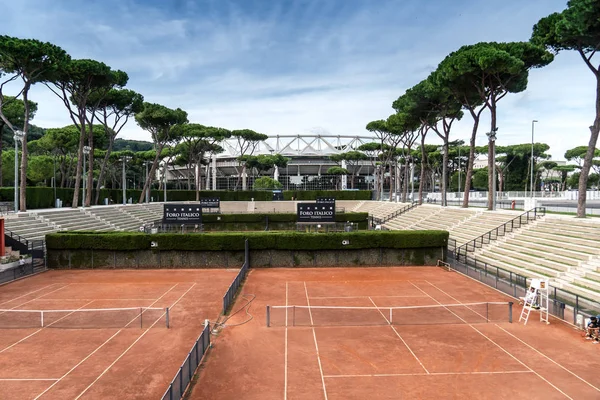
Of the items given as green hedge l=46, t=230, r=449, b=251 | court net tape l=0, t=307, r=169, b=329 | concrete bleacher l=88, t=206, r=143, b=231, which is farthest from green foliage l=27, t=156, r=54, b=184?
court net tape l=0, t=307, r=169, b=329

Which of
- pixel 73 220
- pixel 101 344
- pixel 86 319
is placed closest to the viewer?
pixel 101 344

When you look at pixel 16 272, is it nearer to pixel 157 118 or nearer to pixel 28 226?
pixel 28 226

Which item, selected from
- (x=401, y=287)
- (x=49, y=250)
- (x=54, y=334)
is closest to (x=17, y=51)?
Answer: (x=49, y=250)

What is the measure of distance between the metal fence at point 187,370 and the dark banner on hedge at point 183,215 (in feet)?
76.9

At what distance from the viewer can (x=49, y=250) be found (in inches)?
1051

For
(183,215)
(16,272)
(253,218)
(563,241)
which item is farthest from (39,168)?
(563,241)

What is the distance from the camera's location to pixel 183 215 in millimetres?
34938

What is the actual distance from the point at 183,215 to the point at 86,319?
20.2m

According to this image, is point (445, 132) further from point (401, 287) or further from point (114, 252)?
point (114, 252)

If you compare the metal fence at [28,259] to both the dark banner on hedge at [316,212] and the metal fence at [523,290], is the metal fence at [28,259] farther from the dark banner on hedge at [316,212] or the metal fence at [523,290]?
the metal fence at [523,290]

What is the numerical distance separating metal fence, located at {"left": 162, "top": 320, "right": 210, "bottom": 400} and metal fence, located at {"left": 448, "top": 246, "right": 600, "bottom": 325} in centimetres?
1415

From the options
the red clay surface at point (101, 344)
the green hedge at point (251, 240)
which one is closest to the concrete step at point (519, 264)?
the green hedge at point (251, 240)

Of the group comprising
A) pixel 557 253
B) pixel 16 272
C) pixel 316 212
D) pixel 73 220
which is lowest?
pixel 16 272

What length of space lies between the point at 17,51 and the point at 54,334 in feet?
96.6
